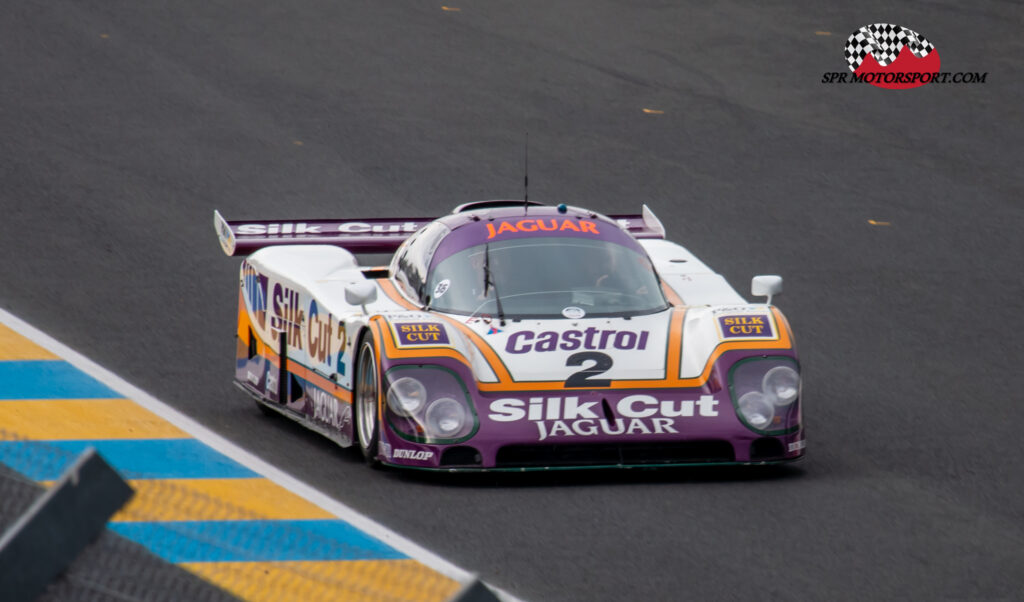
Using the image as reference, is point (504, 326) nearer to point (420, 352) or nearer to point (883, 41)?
point (420, 352)

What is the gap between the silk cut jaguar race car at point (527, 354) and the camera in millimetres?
8016

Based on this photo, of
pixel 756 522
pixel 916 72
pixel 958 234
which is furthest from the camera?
pixel 916 72

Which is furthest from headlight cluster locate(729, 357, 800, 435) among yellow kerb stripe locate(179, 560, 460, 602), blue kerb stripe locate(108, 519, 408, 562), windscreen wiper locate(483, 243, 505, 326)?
yellow kerb stripe locate(179, 560, 460, 602)

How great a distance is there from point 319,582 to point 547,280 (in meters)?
4.99

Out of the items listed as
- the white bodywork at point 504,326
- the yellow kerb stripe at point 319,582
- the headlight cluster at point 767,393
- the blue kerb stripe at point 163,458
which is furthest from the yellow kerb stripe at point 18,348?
the yellow kerb stripe at point 319,582

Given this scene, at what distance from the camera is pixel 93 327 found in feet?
38.1

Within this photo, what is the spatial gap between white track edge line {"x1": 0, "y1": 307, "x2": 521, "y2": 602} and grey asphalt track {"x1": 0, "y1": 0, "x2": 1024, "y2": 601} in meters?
0.12

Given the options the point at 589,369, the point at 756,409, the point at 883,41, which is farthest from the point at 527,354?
the point at 883,41

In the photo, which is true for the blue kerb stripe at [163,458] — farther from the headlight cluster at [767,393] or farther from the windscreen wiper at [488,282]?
the headlight cluster at [767,393]

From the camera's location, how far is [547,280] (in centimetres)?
894

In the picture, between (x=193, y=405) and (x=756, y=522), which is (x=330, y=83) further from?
(x=756, y=522)

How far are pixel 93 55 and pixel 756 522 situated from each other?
12745 mm

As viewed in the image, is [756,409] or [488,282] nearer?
[756,409]

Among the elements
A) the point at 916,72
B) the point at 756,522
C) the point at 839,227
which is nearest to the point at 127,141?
the point at 839,227
